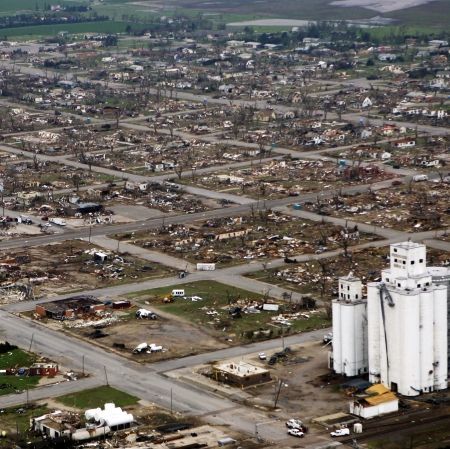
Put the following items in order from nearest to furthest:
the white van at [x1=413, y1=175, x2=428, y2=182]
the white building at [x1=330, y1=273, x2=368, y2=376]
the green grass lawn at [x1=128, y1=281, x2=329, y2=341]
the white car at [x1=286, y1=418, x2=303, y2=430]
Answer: the white car at [x1=286, y1=418, x2=303, y2=430] → the white building at [x1=330, y1=273, x2=368, y2=376] → the green grass lawn at [x1=128, y1=281, x2=329, y2=341] → the white van at [x1=413, y1=175, x2=428, y2=182]

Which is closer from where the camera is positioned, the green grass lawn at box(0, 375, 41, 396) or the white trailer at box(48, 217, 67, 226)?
the green grass lawn at box(0, 375, 41, 396)

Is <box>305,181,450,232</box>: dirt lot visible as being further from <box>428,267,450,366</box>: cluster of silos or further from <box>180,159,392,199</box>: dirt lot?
<box>428,267,450,366</box>: cluster of silos

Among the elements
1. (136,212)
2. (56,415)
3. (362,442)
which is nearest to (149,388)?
(56,415)

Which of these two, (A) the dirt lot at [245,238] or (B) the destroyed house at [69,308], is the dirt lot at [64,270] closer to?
(B) the destroyed house at [69,308]

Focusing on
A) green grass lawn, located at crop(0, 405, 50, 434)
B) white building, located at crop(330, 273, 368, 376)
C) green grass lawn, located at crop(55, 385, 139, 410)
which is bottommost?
green grass lawn, located at crop(55, 385, 139, 410)

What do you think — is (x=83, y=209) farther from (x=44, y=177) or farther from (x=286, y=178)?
(x=286, y=178)

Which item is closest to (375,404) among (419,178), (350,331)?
(350,331)

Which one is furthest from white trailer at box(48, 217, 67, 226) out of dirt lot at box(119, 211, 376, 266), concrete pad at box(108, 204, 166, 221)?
dirt lot at box(119, 211, 376, 266)

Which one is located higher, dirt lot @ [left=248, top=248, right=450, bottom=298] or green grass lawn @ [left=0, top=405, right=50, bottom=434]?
green grass lawn @ [left=0, top=405, right=50, bottom=434]
